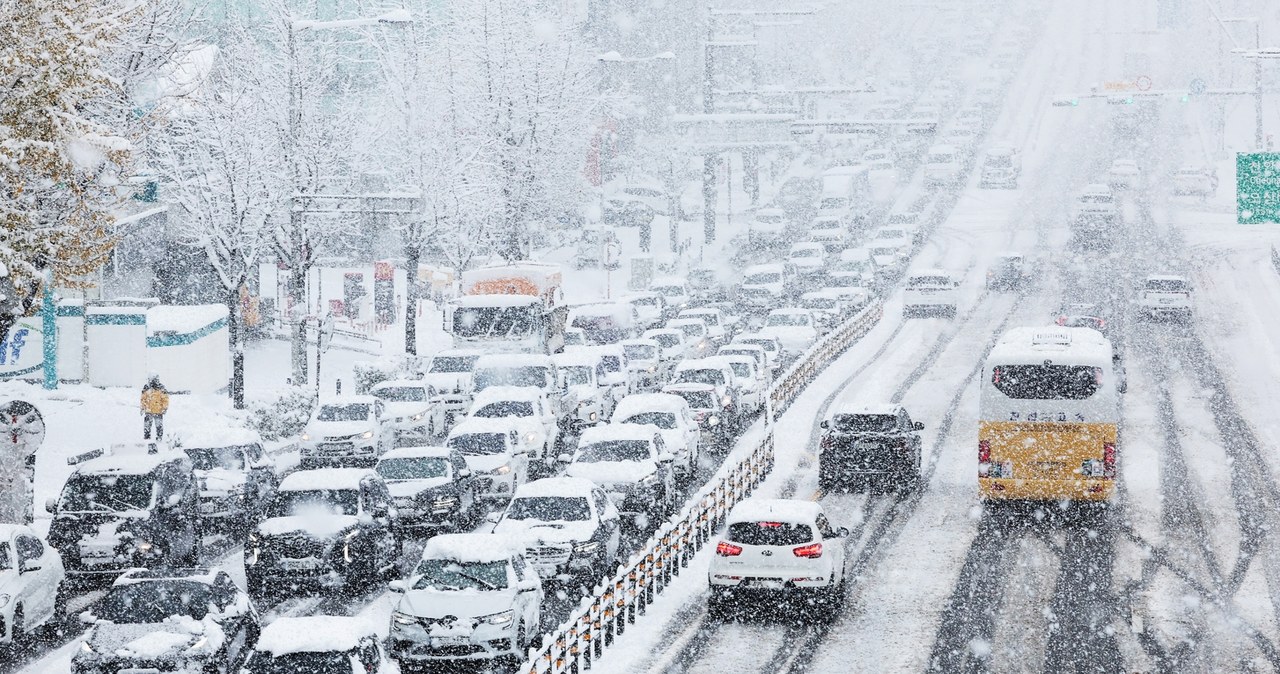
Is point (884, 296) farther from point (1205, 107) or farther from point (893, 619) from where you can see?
point (1205, 107)

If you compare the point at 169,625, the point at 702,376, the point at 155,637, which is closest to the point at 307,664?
the point at 155,637

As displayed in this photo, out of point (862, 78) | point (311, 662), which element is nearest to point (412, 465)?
point (311, 662)

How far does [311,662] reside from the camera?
16969 millimetres

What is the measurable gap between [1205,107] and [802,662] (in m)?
111

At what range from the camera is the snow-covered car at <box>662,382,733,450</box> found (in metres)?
38.2

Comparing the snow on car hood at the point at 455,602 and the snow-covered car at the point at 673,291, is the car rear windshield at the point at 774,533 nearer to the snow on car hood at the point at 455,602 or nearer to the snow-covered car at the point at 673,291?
the snow on car hood at the point at 455,602

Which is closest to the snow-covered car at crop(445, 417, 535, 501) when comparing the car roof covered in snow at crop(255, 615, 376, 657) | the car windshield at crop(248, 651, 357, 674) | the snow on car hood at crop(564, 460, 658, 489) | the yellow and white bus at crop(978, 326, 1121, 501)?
the snow on car hood at crop(564, 460, 658, 489)

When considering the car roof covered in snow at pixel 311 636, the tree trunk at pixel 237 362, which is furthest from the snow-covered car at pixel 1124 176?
the car roof covered in snow at pixel 311 636

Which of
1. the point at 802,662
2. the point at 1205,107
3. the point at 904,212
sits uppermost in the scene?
the point at 1205,107

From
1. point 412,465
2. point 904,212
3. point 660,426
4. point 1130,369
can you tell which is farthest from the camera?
point 904,212

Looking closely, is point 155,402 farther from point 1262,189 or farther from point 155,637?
point 1262,189

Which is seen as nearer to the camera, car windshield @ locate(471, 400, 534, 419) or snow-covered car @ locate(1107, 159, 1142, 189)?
car windshield @ locate(471, 400, 534, 419)

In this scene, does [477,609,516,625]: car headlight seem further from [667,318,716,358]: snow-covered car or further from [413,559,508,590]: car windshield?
[667,318,716,358]: snow-covered car

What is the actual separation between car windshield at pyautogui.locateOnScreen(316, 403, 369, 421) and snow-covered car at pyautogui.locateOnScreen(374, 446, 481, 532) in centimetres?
687
